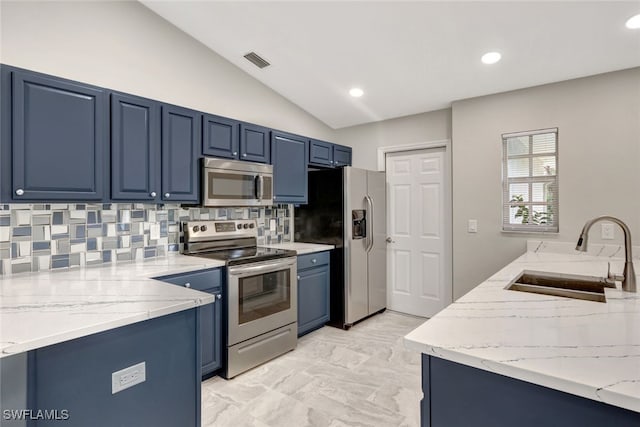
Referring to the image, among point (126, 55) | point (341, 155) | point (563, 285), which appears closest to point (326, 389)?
point (563, 285)

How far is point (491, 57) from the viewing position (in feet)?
8.62

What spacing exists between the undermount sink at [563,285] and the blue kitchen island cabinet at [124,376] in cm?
161

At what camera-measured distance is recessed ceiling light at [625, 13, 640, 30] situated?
2.10 metres

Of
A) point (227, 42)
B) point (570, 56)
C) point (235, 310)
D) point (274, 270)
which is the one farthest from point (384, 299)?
point (227, 42)

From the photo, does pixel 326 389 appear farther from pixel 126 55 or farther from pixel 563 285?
pixel 126 55

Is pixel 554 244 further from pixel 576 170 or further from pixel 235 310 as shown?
pixel 235 310

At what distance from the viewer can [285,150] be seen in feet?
11.0

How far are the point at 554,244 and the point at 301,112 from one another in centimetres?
298

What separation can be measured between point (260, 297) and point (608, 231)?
2.86m

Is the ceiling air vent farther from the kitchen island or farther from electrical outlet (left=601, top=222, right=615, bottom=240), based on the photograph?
electrical outlet (left=601, top=222, right=615, bottom=240)

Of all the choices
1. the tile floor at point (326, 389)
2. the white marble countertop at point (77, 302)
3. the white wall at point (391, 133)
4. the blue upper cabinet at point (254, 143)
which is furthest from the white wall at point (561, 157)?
the white marble countertop at point (77, 302)

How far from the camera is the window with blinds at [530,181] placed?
9.70ft

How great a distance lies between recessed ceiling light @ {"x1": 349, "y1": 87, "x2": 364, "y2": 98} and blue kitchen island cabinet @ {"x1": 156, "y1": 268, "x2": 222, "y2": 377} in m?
2.26

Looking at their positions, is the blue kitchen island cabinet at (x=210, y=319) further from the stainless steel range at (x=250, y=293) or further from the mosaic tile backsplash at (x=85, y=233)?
the mosaic tile backsplash at (x=85, y=233)
